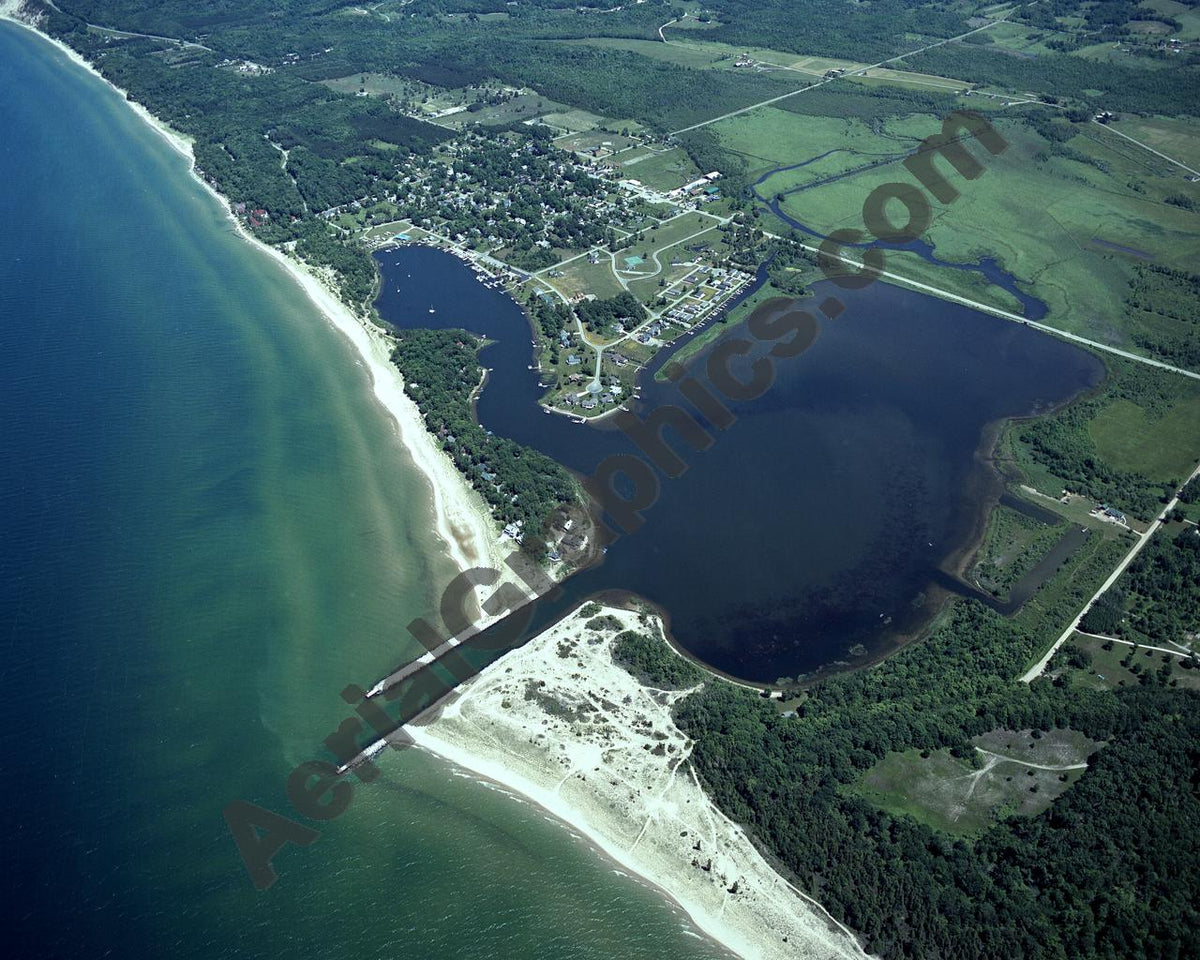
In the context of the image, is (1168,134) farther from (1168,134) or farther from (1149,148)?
(1149,148)

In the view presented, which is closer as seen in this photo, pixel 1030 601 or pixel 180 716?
pixel 180 716

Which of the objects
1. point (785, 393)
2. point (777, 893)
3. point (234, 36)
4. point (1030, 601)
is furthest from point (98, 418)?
point (234, 36)

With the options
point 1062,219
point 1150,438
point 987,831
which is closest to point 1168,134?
point 1062,219

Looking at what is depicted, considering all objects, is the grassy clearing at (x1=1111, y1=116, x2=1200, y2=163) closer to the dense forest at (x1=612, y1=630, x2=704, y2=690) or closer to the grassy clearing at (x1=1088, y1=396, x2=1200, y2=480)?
the grassy clearing at (x1=1088, y1=396, x2=1200, y2=480)

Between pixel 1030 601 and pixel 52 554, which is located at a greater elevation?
pixel 52 554

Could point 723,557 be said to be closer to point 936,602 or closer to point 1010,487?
point 936,602

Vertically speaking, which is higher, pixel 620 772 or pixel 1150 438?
pixel 620 772
